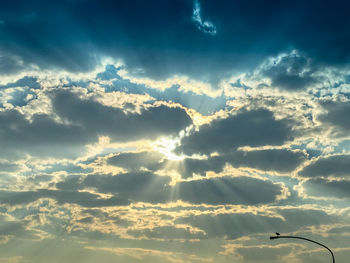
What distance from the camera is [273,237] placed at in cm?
9831

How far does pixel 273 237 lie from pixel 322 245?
715 centimetres

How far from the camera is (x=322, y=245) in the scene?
3814 inches
